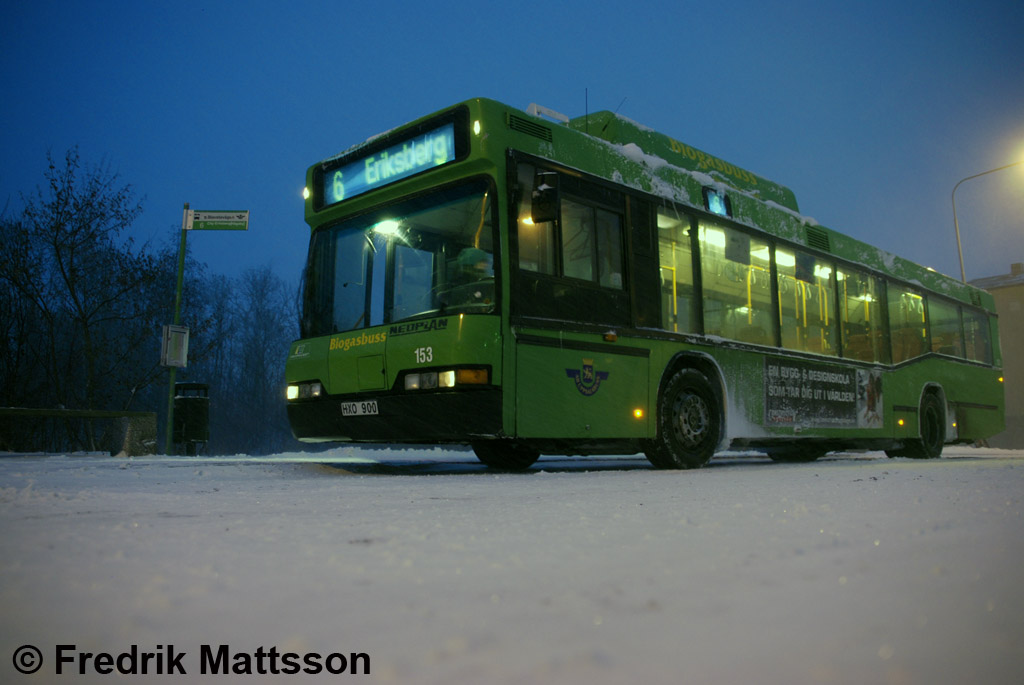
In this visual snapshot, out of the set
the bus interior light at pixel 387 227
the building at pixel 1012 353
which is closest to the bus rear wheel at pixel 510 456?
the bus interior light at pixel 387 227

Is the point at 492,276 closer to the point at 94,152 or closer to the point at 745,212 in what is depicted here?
the point at 745,212

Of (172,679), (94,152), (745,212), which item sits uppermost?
(94,152)

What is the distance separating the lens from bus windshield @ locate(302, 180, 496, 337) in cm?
599

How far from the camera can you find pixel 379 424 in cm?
622

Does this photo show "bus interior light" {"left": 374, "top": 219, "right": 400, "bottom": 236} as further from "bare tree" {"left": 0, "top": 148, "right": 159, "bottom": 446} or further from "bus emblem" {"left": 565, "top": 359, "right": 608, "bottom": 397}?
"bare tree" {"left": 0, "top": 148, "right": 159, "bottom": 446}

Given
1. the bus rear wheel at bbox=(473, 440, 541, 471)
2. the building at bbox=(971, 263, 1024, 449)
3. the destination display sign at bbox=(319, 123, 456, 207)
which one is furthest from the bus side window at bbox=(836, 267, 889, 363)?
the building at bbox=(971, 263, 1024, 449)

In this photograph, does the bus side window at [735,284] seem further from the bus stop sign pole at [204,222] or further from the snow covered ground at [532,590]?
the bus stop sign pole at [204,222]

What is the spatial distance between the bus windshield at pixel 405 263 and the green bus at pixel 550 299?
18 mm

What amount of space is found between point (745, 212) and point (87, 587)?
26.6 feet

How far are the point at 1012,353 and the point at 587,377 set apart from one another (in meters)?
33.1

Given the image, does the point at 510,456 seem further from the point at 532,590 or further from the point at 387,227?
the point at 532,590

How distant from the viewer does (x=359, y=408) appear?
20.9ft

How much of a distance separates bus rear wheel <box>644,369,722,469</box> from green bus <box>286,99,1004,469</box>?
0.08ft

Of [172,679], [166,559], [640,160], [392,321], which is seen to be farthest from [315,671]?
[640,160]
